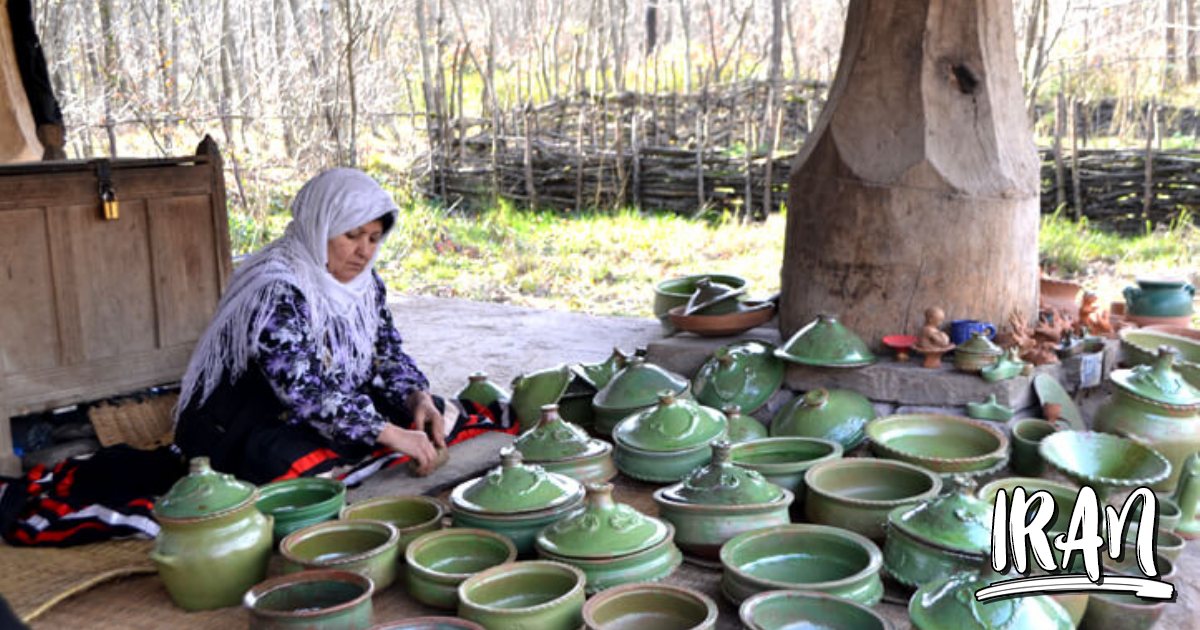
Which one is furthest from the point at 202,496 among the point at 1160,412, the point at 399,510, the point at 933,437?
the point at 1160,412

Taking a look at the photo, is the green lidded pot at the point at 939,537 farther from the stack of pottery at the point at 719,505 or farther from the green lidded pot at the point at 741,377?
the green lidded pot at the point at 741,377

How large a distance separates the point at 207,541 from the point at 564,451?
0.81 metres

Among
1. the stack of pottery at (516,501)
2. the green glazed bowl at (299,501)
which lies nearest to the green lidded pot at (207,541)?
the green glazed bowl at (299,501)

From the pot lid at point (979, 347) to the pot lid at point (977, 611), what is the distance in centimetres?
121

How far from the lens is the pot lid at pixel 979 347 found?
2.76 meters

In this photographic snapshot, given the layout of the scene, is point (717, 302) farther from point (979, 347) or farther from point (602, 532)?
point (602, 532)

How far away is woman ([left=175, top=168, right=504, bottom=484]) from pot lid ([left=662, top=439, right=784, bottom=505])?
78 centimetres

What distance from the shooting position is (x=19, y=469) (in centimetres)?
284

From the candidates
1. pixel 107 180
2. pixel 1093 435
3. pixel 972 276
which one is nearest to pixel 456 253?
pixel 107 180

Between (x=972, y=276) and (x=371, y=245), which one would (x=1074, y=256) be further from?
(x=371, y=245)

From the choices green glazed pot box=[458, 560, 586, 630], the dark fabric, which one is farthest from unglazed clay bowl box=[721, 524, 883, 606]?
the dark fabric

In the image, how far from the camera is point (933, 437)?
103 inches

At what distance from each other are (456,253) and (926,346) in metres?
5.11

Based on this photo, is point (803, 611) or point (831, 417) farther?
point (831, 417)
